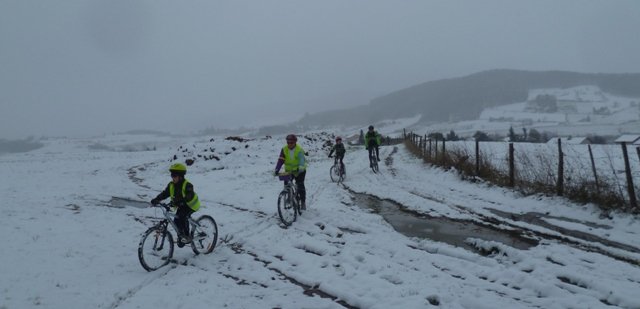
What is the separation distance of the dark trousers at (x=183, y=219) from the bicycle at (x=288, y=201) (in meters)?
3.00

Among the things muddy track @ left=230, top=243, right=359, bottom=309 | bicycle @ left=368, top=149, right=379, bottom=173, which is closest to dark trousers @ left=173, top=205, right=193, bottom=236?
muddy track @ left=230, top=243, right=359, bottom=309

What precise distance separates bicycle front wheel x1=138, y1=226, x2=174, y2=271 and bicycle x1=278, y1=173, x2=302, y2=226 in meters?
3.30

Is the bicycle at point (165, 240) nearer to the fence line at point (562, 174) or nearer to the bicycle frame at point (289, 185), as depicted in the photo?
the bicycle frame at point (289, 185)

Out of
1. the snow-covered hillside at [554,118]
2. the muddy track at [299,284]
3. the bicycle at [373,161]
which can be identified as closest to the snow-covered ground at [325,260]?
the muddy track at [299,284]

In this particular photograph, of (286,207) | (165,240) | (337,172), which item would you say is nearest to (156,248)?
(165,240)

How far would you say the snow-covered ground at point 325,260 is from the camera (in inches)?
230

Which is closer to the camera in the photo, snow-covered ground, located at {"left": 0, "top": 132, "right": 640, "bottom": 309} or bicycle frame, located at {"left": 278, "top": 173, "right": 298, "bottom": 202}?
snow-covered ground, located at {"left": 0, "top": 132, "right": 640, "bottom": 309}

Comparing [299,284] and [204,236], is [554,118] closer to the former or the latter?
[204,236]

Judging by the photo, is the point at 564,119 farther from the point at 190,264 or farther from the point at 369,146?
the point at 190,264

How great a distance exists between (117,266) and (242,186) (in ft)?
32.7

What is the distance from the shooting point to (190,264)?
762 centimetres

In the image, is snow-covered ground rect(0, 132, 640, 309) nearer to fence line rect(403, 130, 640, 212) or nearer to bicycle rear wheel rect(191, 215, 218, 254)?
bicycle rear wheel rect(191, 215, 218, 254)

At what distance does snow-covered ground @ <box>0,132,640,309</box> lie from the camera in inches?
230

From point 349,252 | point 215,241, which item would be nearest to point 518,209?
point 349,252
